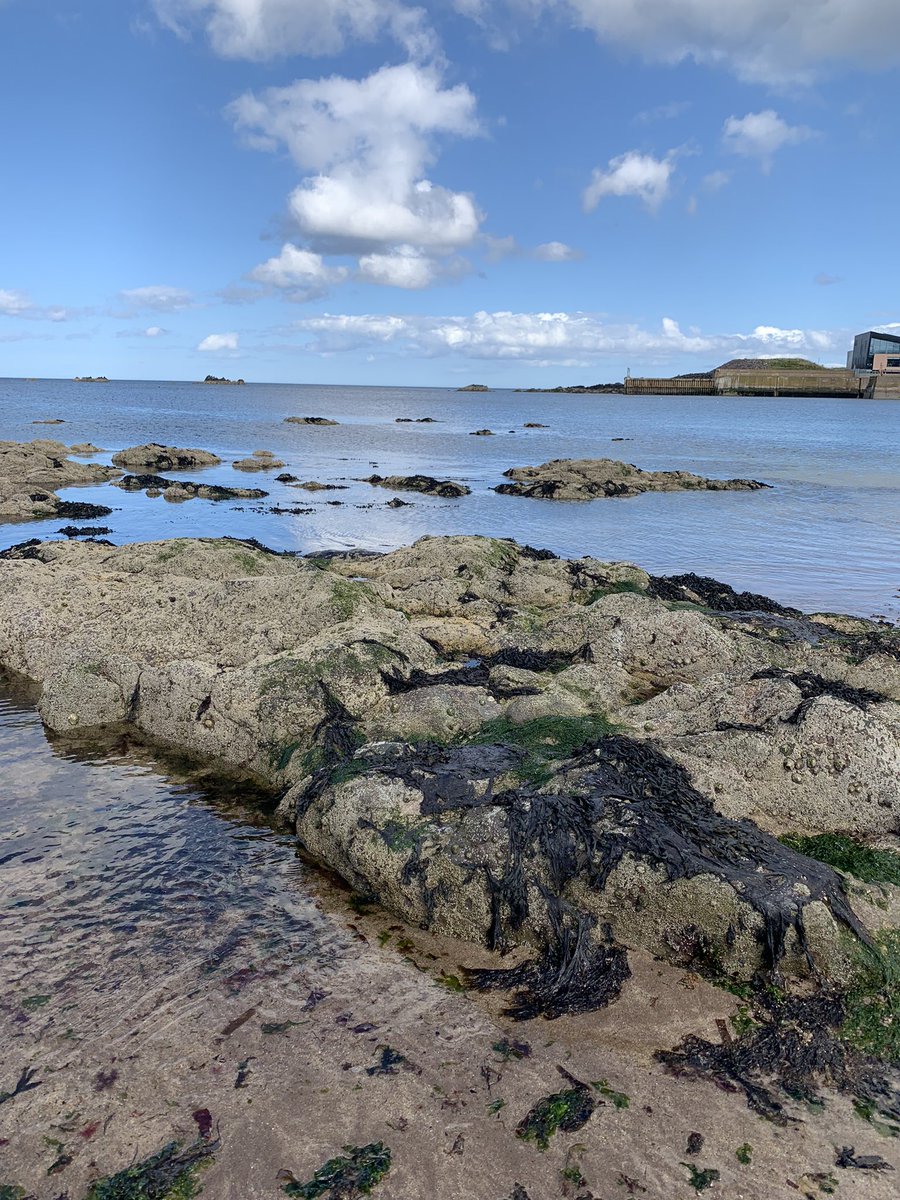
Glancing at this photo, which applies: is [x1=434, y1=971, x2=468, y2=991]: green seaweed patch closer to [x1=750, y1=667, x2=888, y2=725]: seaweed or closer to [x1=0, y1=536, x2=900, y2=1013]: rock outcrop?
[x1=0, y1=536, x2=900, y2=1013]: rock outcrop

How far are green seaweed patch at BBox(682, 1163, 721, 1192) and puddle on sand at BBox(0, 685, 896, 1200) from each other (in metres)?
0.04

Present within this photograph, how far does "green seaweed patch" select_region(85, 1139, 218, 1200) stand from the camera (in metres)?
3.75

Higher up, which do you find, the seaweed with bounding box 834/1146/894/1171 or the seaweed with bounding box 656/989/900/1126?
the seaweed with bounding box 834/1146/894/1171

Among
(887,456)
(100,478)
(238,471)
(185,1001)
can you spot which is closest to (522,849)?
(185,1001)

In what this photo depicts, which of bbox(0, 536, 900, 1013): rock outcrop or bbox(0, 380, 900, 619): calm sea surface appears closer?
bbox(0, 536, 900, 1013): rock outcrop

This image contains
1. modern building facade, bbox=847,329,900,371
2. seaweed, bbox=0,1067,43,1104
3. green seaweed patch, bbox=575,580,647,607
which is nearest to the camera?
seaweed, bbox=0,1067,43,1104

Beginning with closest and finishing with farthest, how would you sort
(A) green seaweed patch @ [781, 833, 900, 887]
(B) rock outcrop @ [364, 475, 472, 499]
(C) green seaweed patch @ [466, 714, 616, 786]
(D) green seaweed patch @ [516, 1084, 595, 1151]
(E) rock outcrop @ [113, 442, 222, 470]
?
(D) green seaweed patch @ [516, 1084, 595, 1151] < (A) green seaweed patch @ [781, 833, 900, 887] < (C) green seaweed patch @ [466, 714, 616, 786] < (B) rock outcrop @ [364, 475, 472, 499] < (E) rock outcrop @ [113, 442, 222, 470]

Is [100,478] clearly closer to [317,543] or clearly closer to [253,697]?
[317,543]

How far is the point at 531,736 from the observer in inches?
295

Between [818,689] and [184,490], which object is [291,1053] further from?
[184,490]

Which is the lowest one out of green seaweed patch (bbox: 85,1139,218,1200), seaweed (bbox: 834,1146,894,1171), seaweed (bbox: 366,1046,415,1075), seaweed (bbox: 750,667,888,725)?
seaweed (bbox: 834,1146,894,1171)

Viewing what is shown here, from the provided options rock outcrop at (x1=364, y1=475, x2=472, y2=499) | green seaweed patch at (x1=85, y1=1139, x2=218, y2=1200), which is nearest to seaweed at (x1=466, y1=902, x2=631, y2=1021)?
green seaweed patch at (x1=85, y1=1139, x2=218, y2=1200)

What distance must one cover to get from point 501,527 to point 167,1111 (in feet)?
76.9

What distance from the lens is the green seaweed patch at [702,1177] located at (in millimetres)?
A: 3807
